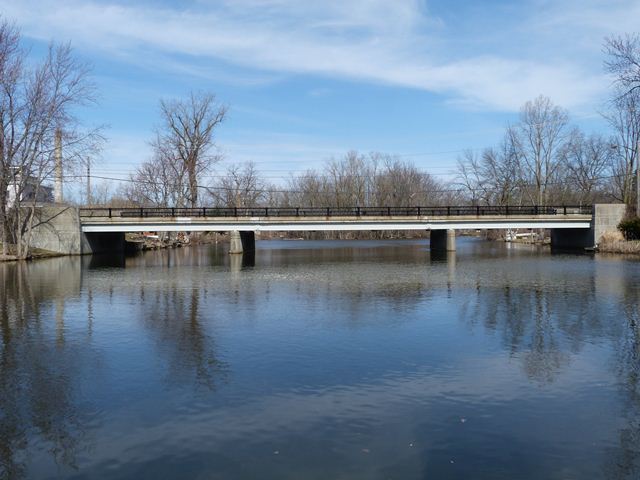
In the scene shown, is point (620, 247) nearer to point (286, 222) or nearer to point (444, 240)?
point (444, 240)

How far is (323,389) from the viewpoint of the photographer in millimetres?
8617

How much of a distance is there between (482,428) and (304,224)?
128ft

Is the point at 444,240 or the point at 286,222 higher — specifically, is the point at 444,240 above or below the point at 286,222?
below

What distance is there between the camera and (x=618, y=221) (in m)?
46.8

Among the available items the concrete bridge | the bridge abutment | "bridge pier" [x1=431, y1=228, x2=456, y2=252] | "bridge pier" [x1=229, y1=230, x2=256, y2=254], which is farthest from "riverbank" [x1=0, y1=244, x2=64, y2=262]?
"bridge pier" [x1=431, y1=228, x2=456, y2=252]

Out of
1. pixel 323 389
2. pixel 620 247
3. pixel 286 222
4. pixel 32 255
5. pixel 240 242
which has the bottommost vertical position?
pixel 323 389

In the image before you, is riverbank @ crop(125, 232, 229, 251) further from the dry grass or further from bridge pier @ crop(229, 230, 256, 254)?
the dry grass

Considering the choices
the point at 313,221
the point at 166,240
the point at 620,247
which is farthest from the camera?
the point at 166,240

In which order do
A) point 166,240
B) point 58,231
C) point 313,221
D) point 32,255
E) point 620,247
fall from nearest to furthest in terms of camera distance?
point 32,255
point 620,247
point 58,231
point 313,221
point 166,240

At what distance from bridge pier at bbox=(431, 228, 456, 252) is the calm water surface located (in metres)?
29.2

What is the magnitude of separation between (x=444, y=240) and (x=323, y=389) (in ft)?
145

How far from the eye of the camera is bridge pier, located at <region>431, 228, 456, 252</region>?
Result: 47.1m

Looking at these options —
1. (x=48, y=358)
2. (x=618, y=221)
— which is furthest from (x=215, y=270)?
(x=618, y=221)

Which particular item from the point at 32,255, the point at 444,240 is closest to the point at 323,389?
the point at 32,255
